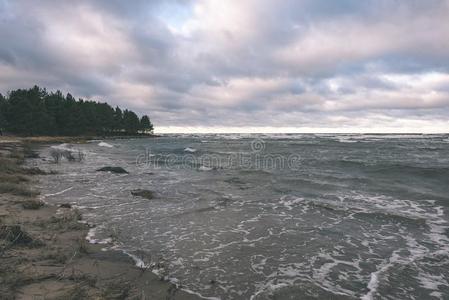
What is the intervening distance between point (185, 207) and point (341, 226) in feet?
19.2

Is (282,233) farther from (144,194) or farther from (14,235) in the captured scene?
(144,194)

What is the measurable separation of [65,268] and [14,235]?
2473 millimetres

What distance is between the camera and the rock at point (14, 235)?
7664 millimetres

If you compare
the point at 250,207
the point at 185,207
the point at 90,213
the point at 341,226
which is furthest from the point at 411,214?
the point at 90,213

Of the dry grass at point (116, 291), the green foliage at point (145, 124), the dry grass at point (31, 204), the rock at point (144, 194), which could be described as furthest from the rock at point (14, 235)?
the green foliage at point (145, 124)

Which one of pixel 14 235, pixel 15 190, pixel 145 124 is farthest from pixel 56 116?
pixel 14 235

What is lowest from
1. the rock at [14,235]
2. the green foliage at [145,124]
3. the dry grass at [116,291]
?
the dry grass at [116,291]

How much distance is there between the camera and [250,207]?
13875mm

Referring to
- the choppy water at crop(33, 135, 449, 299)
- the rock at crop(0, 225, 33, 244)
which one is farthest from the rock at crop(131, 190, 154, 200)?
the rock at crop(0, 225, 33, 244)

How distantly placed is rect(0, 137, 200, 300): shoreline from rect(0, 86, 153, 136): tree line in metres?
72.8

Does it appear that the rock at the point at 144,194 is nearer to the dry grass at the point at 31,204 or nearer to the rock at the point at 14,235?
the dry grass at the point at 31,204

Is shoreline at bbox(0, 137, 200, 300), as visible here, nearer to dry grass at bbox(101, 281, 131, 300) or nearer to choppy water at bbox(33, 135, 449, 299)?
dry grass at bbox(101, 281, 131, 300)

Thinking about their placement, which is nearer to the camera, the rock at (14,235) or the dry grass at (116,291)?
the dry grass at (116,291)

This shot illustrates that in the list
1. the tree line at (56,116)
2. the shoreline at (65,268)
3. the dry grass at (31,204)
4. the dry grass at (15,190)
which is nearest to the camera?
the shoreline at (65,268)
